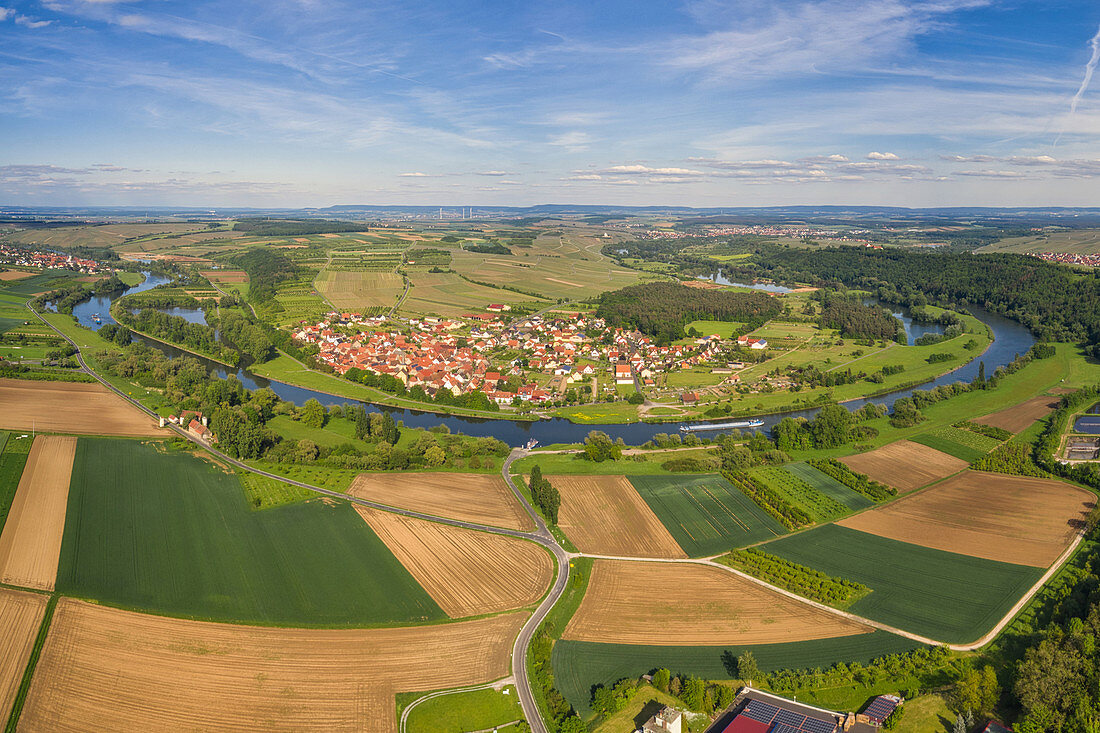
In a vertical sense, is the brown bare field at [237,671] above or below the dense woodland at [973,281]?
below

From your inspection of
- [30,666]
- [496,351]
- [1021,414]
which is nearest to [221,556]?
[30,666]

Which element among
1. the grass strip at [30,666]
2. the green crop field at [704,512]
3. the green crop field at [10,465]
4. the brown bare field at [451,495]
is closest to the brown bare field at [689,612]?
the green crop field at [704,512]

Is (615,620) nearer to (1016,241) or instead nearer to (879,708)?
(879,708)

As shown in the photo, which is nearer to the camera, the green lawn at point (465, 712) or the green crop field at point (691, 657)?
the green lawn at point (465, 712)

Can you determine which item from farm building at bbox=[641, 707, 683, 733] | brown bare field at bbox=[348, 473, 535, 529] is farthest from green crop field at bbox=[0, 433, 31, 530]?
farm building at bbox=[641, 707, 683, 733]

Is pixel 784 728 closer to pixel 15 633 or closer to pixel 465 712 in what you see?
pixel 465 712

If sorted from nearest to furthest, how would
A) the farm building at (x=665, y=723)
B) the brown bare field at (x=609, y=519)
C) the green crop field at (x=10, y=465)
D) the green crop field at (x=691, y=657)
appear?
1. the farm building at (x=665, y=723)
2. the green crop field at (x=691, y=657)
3. the brown bare field at (x=609, y=519)
4. the green crop field at (x=10, y=465)

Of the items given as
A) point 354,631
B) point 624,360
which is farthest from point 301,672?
point 624,360

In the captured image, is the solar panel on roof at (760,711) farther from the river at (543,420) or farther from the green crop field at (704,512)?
the river at (543,420)
